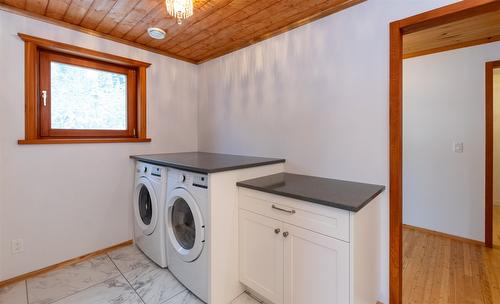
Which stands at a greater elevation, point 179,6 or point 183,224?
point 179,6

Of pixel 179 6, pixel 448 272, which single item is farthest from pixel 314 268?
pixel 179 6

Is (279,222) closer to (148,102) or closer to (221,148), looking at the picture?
(221,148)

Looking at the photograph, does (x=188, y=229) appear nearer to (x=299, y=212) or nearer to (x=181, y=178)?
(x=181, y=178)

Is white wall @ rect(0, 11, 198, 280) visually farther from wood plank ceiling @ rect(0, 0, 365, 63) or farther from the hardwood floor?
the hardwood floor

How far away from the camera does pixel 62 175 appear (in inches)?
80.5

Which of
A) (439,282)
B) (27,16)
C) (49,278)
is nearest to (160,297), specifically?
(49,278)

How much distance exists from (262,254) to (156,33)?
208cm

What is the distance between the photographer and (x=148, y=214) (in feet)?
7.50

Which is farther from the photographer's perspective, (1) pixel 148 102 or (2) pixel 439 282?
(1) pixel 148 102

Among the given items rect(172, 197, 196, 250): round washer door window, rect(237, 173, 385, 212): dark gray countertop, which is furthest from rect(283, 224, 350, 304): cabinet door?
rect(172, 197, 196, 250): round washer door window

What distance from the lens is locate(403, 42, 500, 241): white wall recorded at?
2402mm

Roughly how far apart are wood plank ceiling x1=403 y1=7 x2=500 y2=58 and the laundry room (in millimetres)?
21

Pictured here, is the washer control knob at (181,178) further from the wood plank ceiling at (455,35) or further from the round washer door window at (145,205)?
the wood plank ceiling at (455,35)

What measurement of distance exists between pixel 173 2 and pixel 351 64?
126 centimetres
